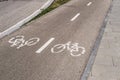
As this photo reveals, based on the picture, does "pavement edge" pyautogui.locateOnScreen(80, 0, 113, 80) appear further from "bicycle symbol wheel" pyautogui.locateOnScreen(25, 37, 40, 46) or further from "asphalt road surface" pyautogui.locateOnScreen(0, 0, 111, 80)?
"bicycle symbol wheel" pyautogui.locateOnScreen(25, 37, 40, 46)

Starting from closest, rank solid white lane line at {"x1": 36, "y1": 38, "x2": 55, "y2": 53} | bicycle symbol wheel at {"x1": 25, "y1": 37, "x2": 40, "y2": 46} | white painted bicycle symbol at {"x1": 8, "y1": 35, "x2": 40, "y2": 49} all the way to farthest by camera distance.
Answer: solid white lane line at {"x1": 36, "y1": 38, "x2": 55, "y2": 53} < white painted bicycle symbol at {"x1": 8, "y1": 35, "x2": 40, "y2": 49} < bicycle symbol wheel at {"x1": 25, "y1": 37, "x2": 40, "y2": 46}

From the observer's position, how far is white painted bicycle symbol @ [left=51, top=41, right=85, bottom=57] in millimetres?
9399

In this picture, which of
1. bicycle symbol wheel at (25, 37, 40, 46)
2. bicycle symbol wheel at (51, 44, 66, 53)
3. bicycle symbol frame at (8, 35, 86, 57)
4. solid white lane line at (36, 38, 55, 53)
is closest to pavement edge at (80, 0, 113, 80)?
bicycle symbol frame at (8, 35, 86, 57)

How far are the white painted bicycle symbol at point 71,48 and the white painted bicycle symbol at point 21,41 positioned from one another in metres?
1.44

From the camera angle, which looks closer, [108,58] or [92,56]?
[108,58]

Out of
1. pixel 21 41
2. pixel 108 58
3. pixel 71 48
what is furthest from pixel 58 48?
pixel 108 58

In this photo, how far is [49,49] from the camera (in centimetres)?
989

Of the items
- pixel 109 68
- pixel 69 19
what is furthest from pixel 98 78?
pixel 69 19

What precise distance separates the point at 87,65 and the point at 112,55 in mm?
1463

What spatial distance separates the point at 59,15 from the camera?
17453 millimetres

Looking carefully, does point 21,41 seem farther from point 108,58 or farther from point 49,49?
point 108,58

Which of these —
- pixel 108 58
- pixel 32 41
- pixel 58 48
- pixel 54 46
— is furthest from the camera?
pixel 32 41

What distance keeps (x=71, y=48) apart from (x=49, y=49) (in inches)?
42.3

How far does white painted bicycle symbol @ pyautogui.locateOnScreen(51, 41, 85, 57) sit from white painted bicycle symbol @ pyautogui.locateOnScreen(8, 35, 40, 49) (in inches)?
56.8
